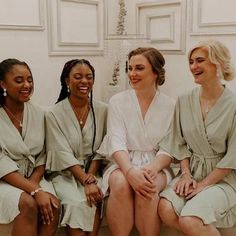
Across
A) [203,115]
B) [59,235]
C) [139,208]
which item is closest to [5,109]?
[59,235]

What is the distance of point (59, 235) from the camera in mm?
2133

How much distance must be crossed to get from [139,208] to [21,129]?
78cm

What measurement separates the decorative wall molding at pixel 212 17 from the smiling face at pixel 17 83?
136 centimetres

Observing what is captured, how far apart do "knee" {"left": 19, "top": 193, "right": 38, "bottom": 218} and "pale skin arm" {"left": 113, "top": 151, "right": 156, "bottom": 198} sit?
487 mm

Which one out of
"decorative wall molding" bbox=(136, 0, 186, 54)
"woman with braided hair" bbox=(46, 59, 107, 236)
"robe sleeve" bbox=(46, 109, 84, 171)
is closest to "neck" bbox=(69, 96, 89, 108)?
"woman with braided hair" bbox=(46, 59, 107, 236)

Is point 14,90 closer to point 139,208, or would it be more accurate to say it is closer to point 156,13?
point 139,208

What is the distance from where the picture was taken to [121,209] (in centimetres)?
196

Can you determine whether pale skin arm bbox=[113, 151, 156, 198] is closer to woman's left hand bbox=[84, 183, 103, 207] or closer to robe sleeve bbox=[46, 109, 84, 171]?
woman's left hand bbox=[84, 183, 103, 207]

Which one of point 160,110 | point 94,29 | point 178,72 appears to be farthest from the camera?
point 94,29

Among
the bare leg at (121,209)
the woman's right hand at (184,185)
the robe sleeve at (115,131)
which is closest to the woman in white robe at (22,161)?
the bare leg at (121,209)

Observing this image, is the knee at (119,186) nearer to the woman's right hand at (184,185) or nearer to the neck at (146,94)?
the woman's right hand at (184,185)

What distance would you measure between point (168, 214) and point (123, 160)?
37 cm

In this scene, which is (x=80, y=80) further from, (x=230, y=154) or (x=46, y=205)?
(x=230, y=154)

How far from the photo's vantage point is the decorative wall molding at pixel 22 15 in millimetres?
2660
